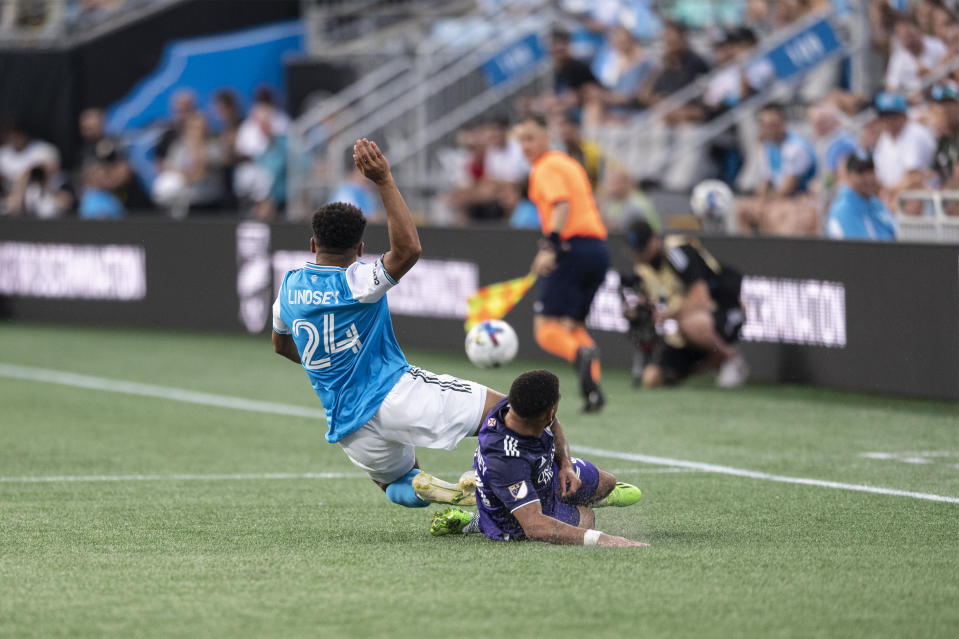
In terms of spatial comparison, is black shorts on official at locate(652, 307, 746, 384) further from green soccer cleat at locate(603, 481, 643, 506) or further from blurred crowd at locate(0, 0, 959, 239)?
green soccer cleat at locate(603, 481, 643, 506)

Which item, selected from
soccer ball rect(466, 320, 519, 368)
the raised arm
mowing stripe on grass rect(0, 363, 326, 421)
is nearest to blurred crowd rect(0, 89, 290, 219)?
mowing stripe on grass rect(0, 363, 326, 421)

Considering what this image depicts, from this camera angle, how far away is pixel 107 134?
25891mm

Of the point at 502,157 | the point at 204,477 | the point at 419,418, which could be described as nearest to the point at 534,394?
the point at 419,418

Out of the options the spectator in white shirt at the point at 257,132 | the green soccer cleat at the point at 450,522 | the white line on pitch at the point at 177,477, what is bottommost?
the white line on pitch at the point at 177,477

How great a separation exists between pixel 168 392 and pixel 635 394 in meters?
4.12

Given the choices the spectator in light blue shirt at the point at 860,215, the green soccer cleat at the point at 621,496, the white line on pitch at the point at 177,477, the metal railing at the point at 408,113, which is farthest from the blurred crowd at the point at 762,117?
the green soccer cleat at the point at 621,496

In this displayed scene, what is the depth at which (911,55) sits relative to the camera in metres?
16.2

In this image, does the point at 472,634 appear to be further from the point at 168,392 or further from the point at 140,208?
the point at 140,208

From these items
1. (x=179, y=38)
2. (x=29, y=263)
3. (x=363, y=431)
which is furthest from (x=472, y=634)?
(x=179, y=38)

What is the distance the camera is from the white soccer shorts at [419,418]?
701 cm

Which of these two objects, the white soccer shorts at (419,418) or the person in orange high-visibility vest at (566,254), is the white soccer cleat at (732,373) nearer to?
the person in orange high-visibility vest at (566,254)

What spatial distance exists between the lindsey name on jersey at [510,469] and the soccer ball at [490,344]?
450 centimetres

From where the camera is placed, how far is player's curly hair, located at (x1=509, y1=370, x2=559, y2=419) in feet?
21.7

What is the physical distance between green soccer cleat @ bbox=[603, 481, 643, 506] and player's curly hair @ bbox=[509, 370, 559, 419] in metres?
0.92
